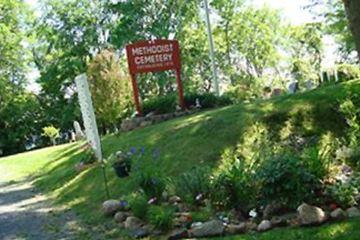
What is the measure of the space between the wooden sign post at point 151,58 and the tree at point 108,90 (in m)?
3.57

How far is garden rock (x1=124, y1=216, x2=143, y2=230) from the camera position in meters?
7.95

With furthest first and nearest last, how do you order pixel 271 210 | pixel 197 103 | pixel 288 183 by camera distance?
1. pixel 197 103
2. pixel 271 210
3. pixel 288 183

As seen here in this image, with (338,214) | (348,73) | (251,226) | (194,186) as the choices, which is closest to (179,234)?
(251,226)

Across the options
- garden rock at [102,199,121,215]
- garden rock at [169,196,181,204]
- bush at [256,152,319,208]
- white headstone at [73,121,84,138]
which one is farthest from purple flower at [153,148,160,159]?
white headstone at [73,121,84,138]

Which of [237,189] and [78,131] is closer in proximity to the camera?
[237,189]

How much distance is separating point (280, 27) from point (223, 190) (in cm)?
4024

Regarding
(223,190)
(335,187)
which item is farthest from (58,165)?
(335,187)

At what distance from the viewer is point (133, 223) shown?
26.3ft

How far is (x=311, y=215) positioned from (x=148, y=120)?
970 cm

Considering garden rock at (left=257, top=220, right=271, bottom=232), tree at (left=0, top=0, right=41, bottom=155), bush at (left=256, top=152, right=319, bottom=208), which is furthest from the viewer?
tree at (left=0, top=0, right=41, bottom=155)

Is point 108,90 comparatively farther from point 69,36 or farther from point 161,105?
point 69,36

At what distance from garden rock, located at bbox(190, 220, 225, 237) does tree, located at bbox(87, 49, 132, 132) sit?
13.0 meters

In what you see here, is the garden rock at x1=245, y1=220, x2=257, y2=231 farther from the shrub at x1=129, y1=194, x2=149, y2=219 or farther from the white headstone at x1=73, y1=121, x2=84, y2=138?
the white headstone at x1=73, y1=121, x2=84, y2=138

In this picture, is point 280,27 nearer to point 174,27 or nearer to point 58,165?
point 174,27
